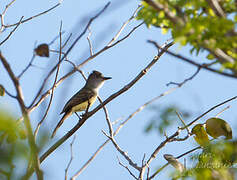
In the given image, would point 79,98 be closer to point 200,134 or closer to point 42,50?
point 200,134

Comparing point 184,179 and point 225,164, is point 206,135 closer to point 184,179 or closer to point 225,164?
point 225,164

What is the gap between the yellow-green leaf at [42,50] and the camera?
143 inches

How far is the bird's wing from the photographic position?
9.45m

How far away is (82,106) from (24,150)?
716 centimetres

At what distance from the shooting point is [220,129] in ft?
14.0

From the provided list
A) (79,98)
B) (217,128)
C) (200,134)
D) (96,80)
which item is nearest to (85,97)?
(79,98)

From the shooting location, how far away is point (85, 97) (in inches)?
393

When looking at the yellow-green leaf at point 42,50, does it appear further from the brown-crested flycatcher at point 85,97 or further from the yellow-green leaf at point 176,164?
the brown-crested flycatcher at point 85,97

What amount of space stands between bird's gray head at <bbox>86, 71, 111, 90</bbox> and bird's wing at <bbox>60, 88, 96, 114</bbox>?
0.76ft

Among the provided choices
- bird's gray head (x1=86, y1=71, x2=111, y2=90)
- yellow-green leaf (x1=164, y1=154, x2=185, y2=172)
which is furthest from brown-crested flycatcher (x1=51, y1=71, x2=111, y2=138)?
yellow-green leaf (x1=164, y1=154, x2=185, y2=172)

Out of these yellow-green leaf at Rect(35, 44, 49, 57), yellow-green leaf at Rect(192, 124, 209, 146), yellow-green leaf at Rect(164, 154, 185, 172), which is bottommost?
yellow-green leaf at Rect(164, 154, 185, 172)

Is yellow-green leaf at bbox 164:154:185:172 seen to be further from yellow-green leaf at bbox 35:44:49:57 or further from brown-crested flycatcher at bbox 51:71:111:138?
brown-crested flycatcher at bbox 51:71:111:138

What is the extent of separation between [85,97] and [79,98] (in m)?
0.17

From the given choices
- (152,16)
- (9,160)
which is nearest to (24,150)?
(9,160)
